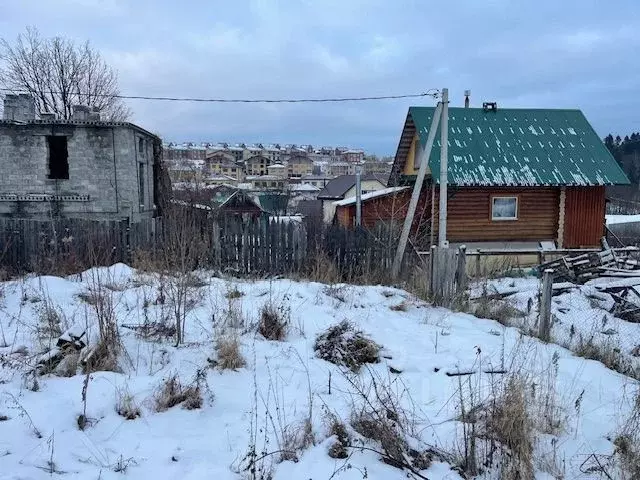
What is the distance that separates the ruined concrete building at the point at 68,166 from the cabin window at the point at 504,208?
14.4 meters

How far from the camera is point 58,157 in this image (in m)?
19.8

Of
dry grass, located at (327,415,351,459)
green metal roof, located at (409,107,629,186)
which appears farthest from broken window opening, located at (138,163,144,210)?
dry grass, located at (327,415,351,459)

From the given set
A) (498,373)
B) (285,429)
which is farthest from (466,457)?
(498,373)

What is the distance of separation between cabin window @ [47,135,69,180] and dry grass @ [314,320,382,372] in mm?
18164

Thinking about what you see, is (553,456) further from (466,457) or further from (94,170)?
(94,170)

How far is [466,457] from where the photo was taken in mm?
3037

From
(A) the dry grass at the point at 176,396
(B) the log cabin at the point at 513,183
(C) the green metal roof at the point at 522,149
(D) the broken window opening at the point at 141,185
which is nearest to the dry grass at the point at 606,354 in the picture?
(A) the dry grass at the point at 176,396

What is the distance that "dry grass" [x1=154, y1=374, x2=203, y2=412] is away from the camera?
3.61m

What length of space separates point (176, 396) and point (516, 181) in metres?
15.9

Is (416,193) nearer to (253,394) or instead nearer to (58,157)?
(253,394)

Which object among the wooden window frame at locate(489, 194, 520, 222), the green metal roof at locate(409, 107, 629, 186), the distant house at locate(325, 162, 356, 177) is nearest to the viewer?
the green metal roof at locate(409, 107, 629, 186)

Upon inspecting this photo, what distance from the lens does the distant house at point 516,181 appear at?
1706 cm

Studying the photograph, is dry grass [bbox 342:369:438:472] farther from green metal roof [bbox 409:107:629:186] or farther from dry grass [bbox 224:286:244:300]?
green metal roof [bbox 409:107:629:186]

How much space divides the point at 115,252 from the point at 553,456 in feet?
34.0
